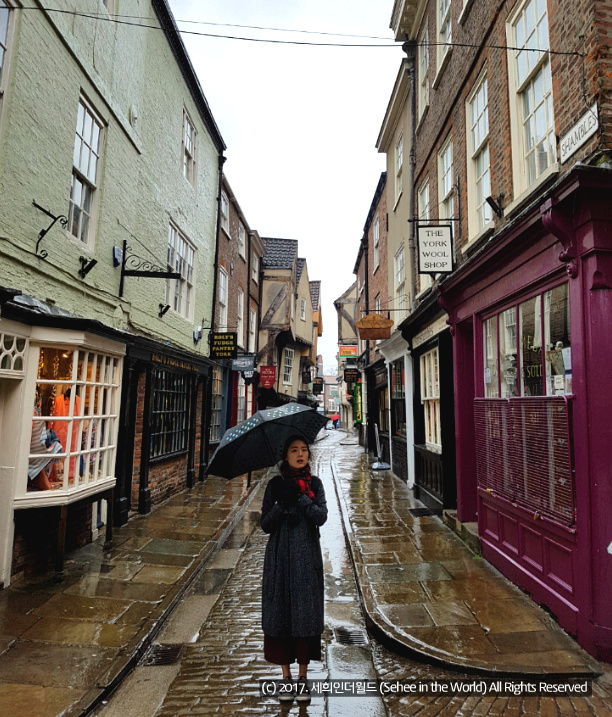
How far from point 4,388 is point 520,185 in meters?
6.58

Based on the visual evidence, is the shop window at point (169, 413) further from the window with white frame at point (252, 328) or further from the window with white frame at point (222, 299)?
the window with white frame at point (252, 328)

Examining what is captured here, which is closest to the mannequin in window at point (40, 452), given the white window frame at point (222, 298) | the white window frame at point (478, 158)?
the white window frame at point (478, 158)

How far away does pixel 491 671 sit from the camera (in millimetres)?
3469

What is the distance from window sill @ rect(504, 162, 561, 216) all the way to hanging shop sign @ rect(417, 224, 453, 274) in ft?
5.76

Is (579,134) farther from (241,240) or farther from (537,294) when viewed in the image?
(241,240)

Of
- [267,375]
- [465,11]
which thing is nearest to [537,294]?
[465,11]

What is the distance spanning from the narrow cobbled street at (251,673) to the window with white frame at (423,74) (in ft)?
33.3

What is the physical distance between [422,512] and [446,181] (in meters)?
6.34

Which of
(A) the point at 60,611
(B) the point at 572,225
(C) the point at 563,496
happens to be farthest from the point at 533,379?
(A) the point at 60,611

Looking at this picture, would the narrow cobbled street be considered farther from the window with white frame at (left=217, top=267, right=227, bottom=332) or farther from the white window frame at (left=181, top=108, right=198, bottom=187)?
the window with white frame at (left=217, top=267, right=227, bottom=332)

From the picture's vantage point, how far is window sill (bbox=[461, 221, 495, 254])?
6.30 metres

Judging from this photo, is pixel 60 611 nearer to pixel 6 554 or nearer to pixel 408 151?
pixel 6 554

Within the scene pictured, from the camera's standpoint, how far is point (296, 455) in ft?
11.2

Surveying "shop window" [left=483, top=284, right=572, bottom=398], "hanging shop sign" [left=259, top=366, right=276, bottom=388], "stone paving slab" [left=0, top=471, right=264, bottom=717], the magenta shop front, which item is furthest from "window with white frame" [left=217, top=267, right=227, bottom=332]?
"shop window" [left=483, top=284, right=572, bottom=398]
